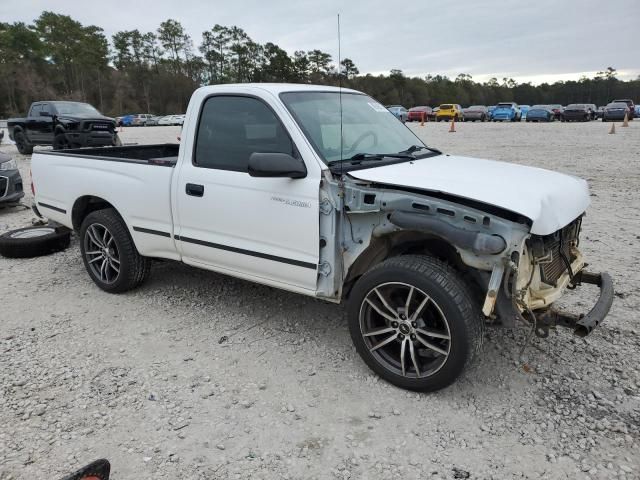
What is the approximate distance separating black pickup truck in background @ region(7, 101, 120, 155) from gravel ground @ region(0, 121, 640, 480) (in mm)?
11710

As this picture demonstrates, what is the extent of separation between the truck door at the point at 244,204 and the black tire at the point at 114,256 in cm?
76

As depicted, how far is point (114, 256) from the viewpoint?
4.79m

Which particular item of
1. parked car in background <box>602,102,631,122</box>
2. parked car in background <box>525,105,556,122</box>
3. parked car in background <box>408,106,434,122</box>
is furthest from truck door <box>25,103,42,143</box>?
parked car in background <box>602,102,631,122</box>

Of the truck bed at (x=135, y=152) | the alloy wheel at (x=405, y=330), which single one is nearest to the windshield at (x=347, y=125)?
the alloy wheel at (x=405, y=330)

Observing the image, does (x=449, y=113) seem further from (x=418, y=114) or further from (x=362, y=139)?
(x=362, y=139)

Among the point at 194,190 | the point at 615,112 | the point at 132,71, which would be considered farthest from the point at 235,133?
the point at 132,71

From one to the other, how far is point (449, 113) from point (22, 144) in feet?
114

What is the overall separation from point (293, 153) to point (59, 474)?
7.70 ft

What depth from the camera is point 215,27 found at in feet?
262

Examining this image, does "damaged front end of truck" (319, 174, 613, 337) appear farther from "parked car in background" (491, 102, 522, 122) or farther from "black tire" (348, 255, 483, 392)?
"parked car in background" (491, 102, 522, 122)

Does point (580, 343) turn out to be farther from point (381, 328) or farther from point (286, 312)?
point (286, 312)

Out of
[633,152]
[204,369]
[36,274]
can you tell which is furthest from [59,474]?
[633,152]

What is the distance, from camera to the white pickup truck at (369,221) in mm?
2873

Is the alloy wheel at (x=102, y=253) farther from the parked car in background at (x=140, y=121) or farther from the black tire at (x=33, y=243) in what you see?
the parked car in background at (x=140, y=121)
